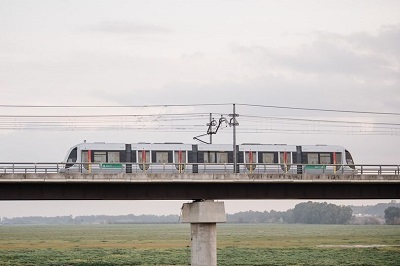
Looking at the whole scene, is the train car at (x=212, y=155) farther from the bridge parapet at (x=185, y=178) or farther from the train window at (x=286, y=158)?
the bridge parapet at (x=185, y=178)

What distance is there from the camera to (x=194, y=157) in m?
79.5

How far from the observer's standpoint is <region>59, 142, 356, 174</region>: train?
77250mm

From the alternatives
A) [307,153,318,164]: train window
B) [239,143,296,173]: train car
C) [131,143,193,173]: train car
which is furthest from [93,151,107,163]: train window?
[307,153,318,164]: train window

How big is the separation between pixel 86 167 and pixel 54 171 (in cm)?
1563

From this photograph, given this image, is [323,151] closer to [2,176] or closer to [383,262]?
[383,262]

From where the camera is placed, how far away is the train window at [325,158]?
84.0 m

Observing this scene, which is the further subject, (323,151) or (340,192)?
(323,151)

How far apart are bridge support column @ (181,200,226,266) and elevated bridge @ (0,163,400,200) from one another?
124 centimetres

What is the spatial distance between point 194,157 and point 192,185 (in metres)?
14.4

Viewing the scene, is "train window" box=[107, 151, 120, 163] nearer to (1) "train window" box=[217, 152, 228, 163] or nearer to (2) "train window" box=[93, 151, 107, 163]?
(2) "train window" box=[93, 151, 107, 163]

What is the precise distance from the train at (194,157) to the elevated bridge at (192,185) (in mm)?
8011

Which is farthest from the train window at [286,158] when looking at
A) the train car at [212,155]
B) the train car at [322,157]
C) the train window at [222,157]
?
the train window at [222,157]

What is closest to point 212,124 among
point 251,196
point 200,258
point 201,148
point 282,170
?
point 201,148

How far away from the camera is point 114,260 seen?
335 feet
